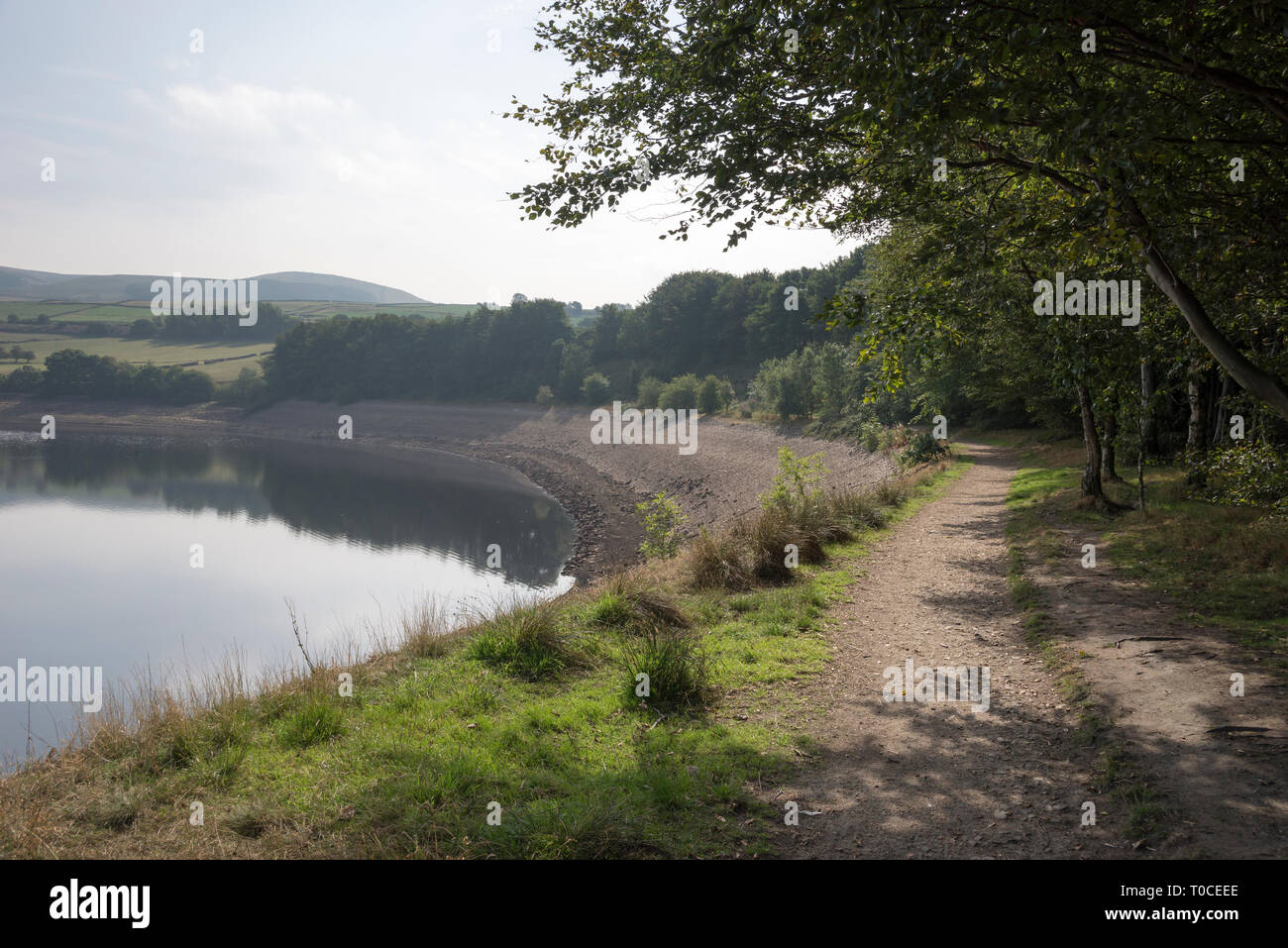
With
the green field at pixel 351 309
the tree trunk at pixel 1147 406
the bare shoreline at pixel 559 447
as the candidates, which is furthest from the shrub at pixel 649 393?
the green field at pixel 351 309

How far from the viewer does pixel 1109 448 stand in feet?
57.5

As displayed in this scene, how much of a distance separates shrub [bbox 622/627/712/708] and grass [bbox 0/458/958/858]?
2 centimetres

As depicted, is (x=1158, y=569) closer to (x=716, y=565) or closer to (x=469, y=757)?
(x=716, y=565)

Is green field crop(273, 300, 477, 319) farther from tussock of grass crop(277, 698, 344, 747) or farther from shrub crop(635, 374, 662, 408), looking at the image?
tussock of grass crop(277, 698, 344, 747)

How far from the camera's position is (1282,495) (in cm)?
1004

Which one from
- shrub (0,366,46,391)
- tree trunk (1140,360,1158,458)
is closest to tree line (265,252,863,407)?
shrub (0,366,46,391)

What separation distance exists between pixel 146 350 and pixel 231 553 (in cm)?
9817

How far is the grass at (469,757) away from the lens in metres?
4.21

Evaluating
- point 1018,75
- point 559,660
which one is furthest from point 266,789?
point 1018,75

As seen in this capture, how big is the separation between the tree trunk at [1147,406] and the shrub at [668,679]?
10.9 m

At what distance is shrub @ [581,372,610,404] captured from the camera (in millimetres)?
73500

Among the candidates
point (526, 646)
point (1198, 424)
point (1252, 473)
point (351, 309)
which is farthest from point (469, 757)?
→ point (351, 309)

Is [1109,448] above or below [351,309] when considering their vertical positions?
below

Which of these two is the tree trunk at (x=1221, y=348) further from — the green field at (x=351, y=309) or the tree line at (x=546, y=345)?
the green field at (x=351, y=309)
